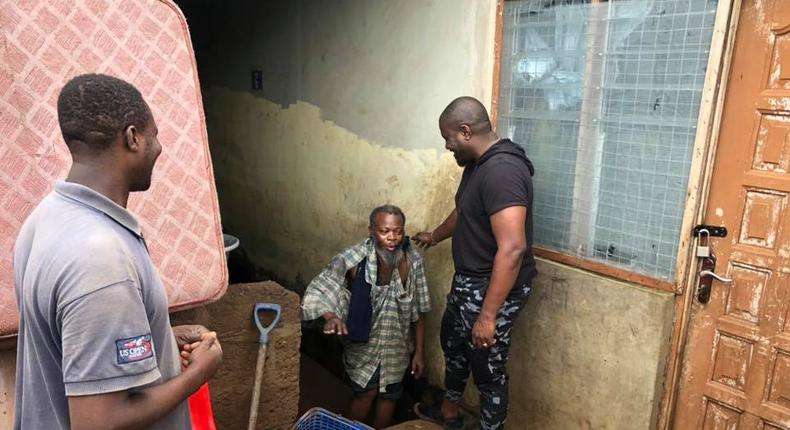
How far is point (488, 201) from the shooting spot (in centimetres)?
243

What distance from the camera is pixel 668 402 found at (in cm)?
256

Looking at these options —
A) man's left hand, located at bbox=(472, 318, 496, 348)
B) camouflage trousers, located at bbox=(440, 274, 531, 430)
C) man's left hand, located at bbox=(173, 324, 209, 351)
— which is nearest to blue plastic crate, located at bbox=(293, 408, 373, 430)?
camouflage trousers, located at bbox=(440, 274, 531, 430)

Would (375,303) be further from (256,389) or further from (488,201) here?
(488,201)

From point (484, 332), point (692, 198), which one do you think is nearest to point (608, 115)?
point (692, 198)

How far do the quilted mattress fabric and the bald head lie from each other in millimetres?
1101

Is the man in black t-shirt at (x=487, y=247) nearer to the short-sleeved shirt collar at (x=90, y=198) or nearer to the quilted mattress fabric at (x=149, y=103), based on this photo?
the quilted mattress fabric at (x=149, y=103)

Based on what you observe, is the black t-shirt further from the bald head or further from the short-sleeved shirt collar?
the short-sleeved shirt collar

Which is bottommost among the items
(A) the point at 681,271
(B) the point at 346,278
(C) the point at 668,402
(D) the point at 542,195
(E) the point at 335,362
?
(E) the point at 335,362

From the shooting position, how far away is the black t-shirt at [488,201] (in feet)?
7.85

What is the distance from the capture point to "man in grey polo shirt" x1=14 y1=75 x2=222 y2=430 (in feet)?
3.55

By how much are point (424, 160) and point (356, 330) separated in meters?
1.09

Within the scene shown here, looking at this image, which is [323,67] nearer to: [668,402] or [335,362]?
[335,362]

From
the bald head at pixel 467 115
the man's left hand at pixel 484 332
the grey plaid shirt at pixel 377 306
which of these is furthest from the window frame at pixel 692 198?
the grey plaid shirt at pixel 377 306

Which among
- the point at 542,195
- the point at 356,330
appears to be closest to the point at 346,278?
the point at 356,330
